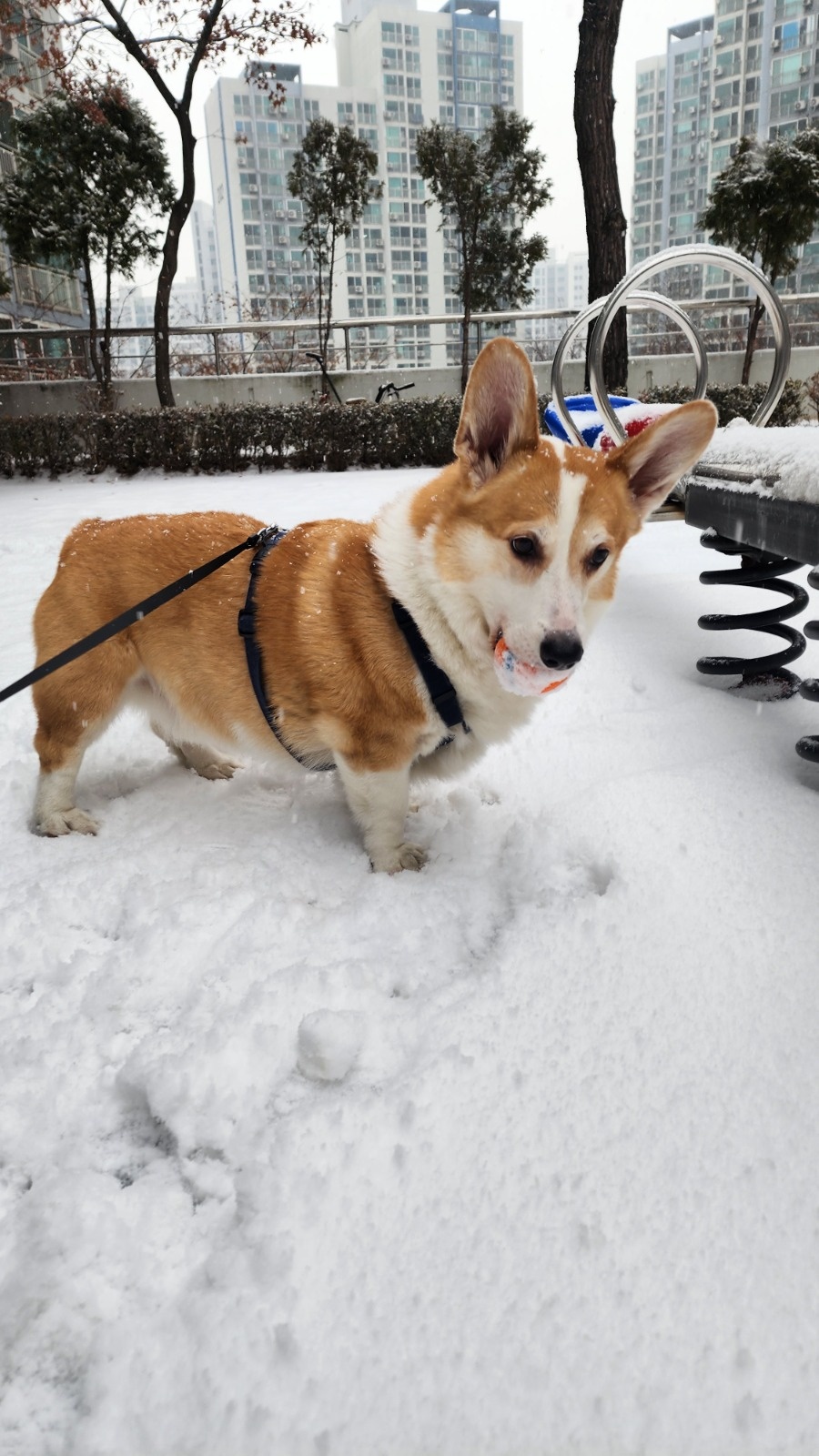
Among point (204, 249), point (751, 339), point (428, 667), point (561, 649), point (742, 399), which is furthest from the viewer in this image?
point (204, 249)

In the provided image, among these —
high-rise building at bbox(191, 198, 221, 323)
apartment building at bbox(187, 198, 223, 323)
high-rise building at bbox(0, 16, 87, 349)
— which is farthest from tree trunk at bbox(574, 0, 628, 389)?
high-rise building at bbox(191, 198, 221, 323)

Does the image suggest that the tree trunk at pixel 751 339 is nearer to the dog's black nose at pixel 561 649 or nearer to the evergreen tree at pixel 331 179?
the evergreen tree at pixel 331 179

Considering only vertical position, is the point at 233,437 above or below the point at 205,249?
below

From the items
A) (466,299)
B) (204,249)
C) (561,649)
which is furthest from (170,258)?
(204,249)

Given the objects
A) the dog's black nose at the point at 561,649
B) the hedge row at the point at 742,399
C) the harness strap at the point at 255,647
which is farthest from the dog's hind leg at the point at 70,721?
the hedge row at the point at 742,399

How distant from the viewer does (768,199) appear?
1382 cm

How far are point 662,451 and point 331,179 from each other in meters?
17.0

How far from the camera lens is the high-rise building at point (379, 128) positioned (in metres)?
67.1

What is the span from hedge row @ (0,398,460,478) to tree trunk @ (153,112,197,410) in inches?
78.5

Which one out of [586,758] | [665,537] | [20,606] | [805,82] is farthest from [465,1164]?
[805,82]

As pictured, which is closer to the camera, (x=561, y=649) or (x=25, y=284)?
(x=561, y=649)

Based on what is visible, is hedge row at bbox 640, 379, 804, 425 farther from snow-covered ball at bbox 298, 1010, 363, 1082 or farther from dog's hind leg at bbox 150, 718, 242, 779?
snow-covered ball at bbox 298, 1010, 363, 1082

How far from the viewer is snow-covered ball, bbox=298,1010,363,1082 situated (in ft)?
4.42

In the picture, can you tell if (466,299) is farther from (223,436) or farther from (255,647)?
(255,647)
